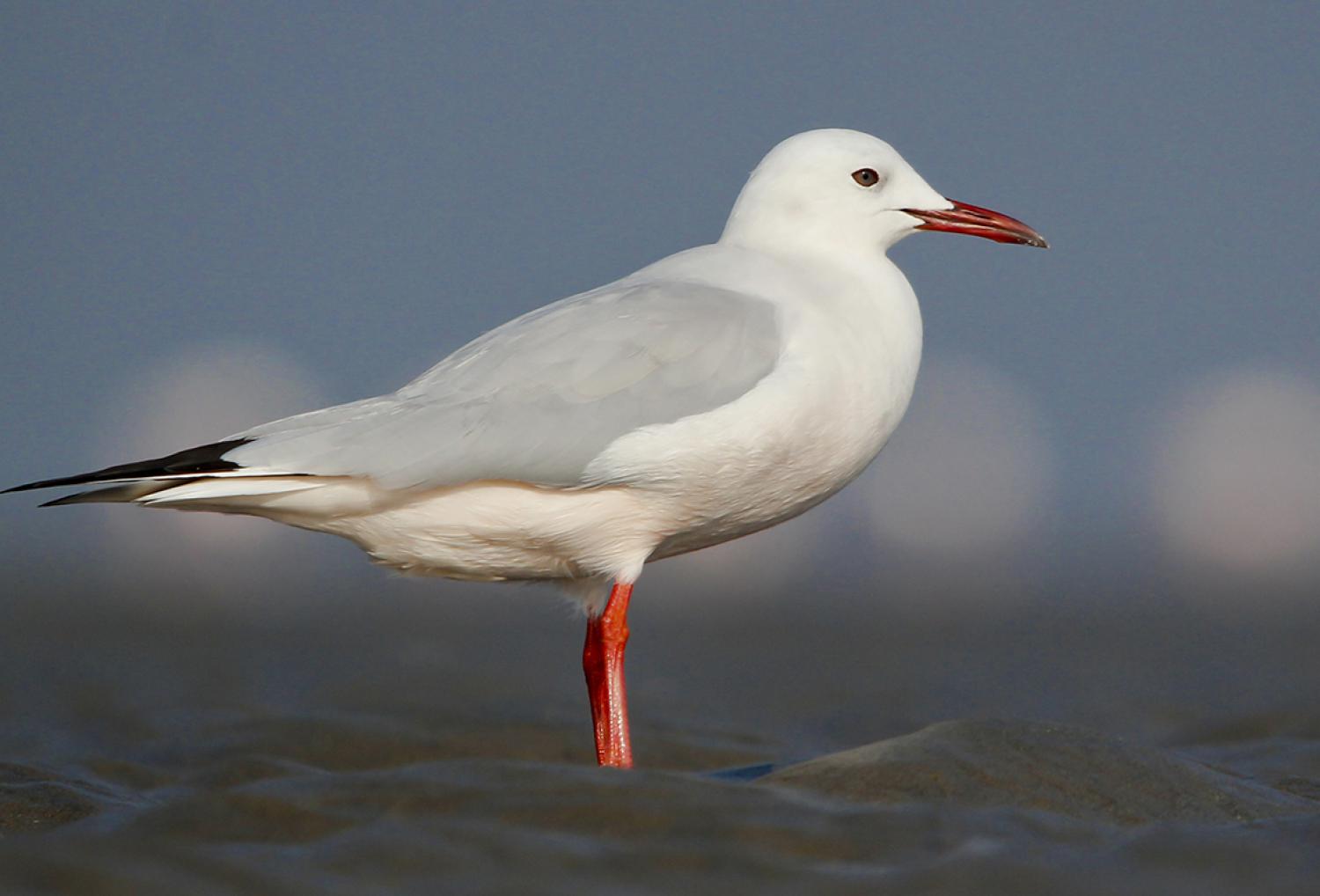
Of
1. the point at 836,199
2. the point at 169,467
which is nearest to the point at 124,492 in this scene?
the point at 169,467

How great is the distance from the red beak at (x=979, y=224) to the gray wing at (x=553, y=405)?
1251 millimetres

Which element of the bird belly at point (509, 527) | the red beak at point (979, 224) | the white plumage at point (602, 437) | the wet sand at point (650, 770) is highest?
the red beak at point (979, 224)

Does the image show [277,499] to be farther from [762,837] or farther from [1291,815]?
[1291,815]

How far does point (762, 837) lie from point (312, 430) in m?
2.36

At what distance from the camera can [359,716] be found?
854 cm

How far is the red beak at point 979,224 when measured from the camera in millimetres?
7207

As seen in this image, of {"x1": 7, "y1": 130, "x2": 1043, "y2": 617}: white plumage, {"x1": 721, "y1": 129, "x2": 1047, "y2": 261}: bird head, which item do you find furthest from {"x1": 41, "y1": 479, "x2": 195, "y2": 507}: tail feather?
{"x1": 721, "y1": 129, "x2": 1047, "y2": 261}: bird head

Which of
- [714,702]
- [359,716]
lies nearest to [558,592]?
[359,716]

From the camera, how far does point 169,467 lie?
19.1 ft

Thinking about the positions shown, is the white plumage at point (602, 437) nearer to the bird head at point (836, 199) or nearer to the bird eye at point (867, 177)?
the bird head at point (836, 199)

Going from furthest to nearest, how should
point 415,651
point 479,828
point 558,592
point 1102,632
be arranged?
point 1102,632 → point 415,651 → point 558,592 → point 479,828

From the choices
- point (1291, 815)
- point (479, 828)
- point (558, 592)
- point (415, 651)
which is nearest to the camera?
point (479, 828)

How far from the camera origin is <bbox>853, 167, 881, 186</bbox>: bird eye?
712cm

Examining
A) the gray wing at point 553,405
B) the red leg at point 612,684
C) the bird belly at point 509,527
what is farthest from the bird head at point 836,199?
the red leg at point 612,684
